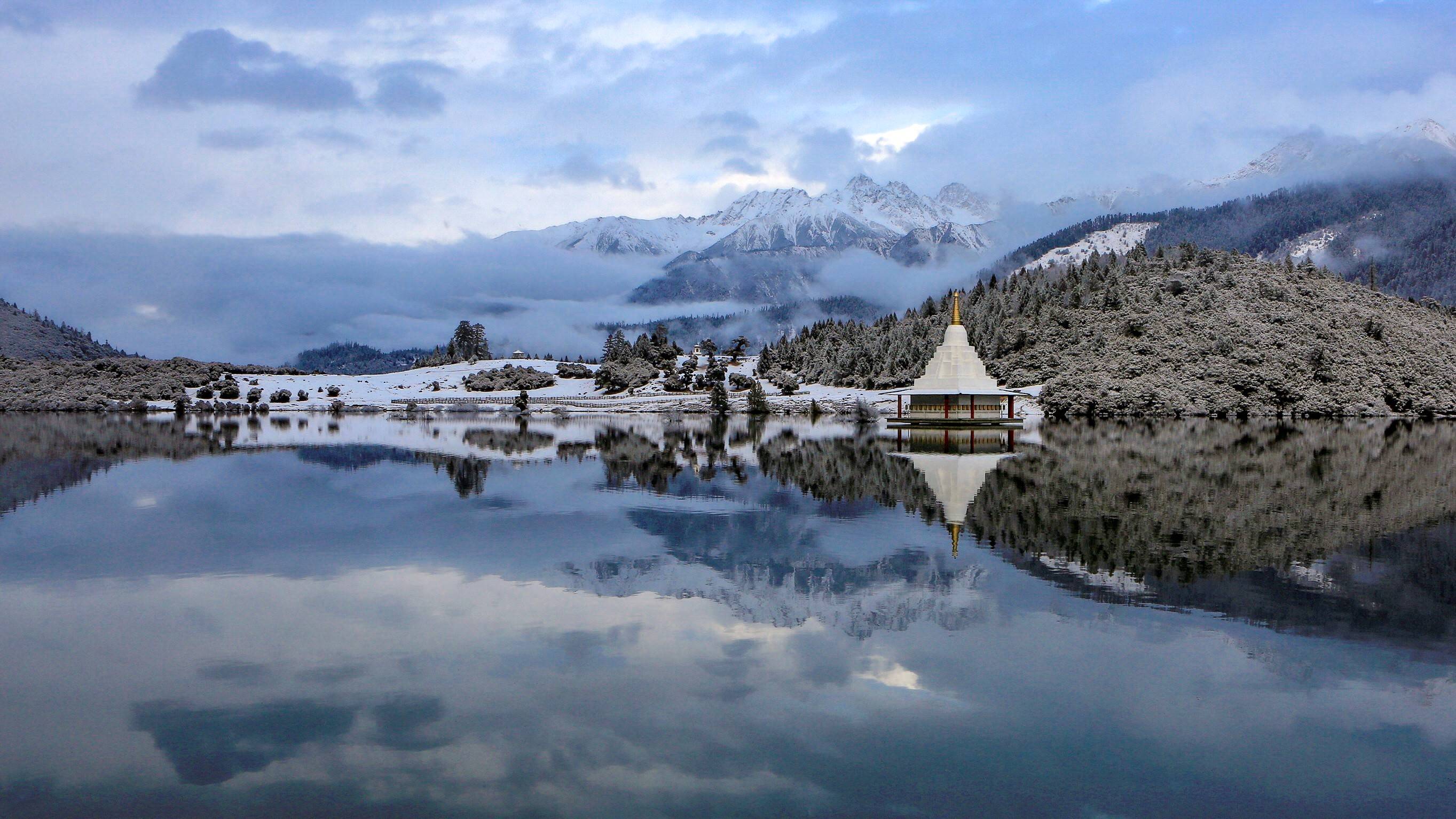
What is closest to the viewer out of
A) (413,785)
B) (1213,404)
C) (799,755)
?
(413,785)

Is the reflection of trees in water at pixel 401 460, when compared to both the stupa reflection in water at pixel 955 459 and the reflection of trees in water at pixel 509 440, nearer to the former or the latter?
the reflection of trees in water at pixel 509 440

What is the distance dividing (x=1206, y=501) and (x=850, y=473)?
524 inches

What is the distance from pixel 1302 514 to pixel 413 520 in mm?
24677

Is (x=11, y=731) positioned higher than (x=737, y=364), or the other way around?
(x=737, y=364)

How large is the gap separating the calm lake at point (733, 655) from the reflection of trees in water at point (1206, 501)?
0.73 feet

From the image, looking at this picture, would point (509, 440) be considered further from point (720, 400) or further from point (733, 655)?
point (733, 655)

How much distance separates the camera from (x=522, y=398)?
377 ft

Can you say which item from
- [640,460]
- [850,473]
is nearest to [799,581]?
[850,473]

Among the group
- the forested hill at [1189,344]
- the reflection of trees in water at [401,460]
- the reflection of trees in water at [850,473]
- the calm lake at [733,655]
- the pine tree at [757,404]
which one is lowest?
the calm lake at [733,655]

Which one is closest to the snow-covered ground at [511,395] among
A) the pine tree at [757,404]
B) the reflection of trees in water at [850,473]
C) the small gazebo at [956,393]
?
the pine tree at [757,404]

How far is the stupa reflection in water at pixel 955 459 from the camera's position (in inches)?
1088

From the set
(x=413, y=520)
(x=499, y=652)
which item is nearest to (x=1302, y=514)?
(x=499, y=652)

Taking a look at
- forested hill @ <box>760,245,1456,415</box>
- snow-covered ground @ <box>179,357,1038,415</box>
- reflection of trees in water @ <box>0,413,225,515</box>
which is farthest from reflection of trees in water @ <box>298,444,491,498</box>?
forested hill @ <box>760,245,1456,415</box>

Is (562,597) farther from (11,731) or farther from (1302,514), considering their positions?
(1302,514)
